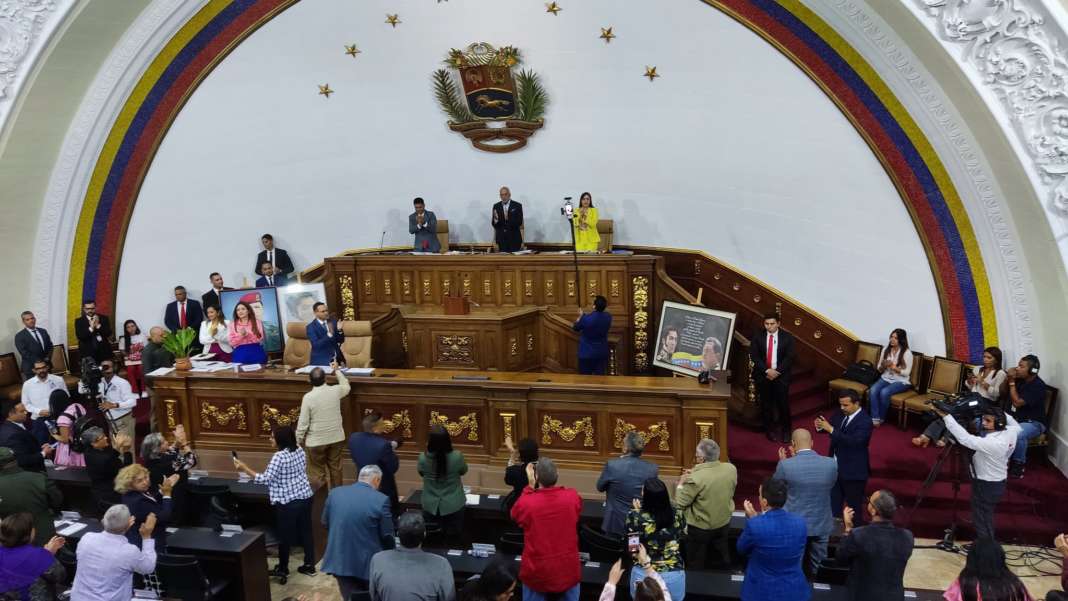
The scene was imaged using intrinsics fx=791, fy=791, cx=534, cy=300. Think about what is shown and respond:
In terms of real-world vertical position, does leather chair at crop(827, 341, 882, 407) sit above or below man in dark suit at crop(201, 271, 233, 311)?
below

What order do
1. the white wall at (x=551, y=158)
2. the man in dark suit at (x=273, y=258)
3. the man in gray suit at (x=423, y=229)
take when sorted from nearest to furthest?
1. the white wall at (x=551, y=158)
2. the man in gray suit at (x=423, y=229)
3. the man in dark suit at (x=273, y=258)

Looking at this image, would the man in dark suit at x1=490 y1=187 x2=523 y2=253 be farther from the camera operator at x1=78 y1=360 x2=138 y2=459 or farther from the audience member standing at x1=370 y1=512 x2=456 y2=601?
the audience member standing at x1=370 y1=512 x2=456 y2=601

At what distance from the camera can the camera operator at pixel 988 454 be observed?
5863 mm

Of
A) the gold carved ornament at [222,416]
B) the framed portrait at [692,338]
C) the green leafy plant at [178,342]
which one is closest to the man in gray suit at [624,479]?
the framed portrait at [692,338]

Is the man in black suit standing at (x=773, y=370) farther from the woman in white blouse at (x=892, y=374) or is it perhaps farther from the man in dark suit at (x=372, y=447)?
the man in dark suit at (x=372, y=447)

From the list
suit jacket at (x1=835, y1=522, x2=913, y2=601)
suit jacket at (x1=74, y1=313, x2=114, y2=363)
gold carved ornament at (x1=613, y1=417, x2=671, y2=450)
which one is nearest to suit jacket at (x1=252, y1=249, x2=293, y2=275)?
suit jacket at (x1=74, y1=313, x2=114, y2=363)

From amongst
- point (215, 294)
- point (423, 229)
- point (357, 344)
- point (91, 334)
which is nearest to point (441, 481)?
point (357, 344)

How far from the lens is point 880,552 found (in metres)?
4.18

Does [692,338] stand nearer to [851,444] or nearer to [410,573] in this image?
[851,444]

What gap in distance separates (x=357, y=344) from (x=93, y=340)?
4601 millimetres

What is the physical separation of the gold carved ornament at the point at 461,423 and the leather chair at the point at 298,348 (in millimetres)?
2261

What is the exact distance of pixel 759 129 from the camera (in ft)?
33.0

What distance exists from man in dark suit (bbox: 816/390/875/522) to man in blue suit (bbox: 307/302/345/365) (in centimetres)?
502

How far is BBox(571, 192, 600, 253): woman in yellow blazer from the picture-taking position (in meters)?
10.8
